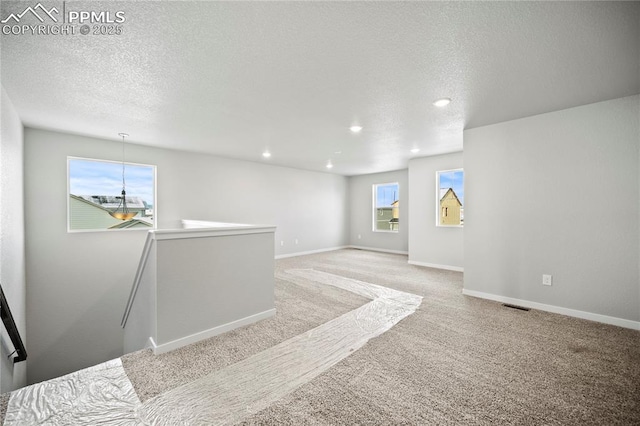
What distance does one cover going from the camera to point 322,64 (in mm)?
2225

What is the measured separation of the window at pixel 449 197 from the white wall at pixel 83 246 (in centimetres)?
488

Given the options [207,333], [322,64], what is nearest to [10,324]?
[207,333]

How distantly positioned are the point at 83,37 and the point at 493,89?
3541 mm

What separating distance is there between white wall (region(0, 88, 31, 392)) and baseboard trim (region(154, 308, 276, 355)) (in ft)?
4.13

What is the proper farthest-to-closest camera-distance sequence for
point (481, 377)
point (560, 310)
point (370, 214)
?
point (370, 214), point (560, 310), point (481, 377)

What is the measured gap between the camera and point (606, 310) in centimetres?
297

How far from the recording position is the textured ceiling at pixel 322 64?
167 centimetres

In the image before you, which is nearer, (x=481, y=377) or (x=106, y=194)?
(x=481, y=377)

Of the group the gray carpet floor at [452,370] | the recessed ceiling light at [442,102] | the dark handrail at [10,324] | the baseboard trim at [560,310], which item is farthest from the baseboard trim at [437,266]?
the dark handrail at [10,324]

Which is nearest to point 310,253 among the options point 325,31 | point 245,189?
point 245,189

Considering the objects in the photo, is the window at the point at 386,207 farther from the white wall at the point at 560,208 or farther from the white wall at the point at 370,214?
the white wall at the point at 560,208

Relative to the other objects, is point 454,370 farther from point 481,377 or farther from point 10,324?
point 10,324

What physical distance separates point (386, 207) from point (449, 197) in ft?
8.45

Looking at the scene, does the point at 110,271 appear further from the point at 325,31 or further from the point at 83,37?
the point at 325,31
